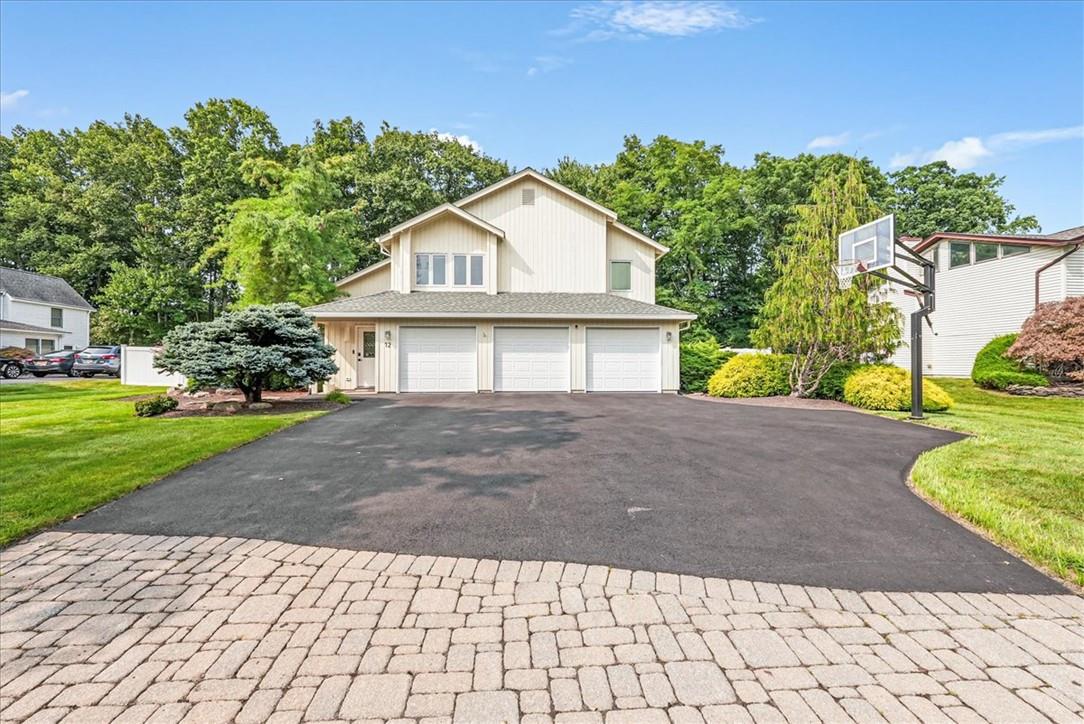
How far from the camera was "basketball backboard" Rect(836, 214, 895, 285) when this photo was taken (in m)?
11.2

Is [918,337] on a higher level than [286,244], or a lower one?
lower

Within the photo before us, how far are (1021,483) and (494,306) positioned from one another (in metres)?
13.0

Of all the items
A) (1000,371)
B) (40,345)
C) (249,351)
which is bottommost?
(1000,371)

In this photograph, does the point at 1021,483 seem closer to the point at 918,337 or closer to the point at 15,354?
the point at 918,337

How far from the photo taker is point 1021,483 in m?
5.22

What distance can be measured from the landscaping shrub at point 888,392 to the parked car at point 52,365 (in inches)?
1251

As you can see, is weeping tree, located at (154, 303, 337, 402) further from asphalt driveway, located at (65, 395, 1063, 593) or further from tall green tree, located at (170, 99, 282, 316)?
tall green tree, located at (170, 99, 282, 316)

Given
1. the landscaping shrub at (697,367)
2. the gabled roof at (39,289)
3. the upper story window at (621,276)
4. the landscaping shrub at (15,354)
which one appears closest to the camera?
the landscaping shrub at (697,367)

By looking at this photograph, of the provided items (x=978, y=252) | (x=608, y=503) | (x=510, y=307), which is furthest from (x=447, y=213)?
(x=978, y=252)

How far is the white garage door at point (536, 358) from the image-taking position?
15805 millimetres

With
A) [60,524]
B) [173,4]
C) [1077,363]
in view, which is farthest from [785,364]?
[173,4]

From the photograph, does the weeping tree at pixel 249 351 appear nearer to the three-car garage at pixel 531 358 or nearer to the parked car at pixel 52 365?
the three-car garage at pixel 531 358

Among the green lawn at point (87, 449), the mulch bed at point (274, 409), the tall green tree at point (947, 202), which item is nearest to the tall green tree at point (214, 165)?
the mulch bed at point (274, 409)

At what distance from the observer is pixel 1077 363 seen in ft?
45.7
